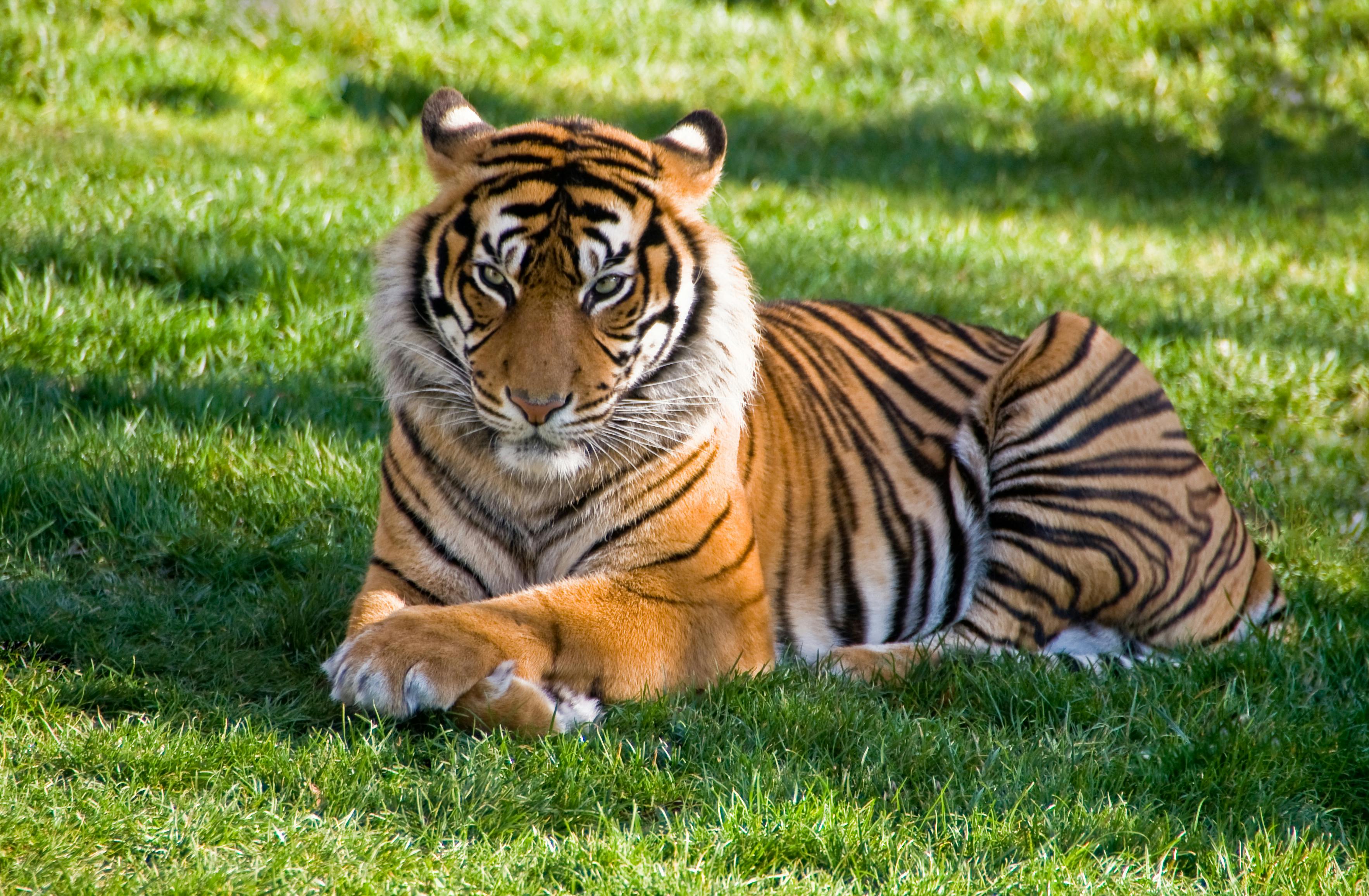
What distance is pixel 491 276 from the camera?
3.24m

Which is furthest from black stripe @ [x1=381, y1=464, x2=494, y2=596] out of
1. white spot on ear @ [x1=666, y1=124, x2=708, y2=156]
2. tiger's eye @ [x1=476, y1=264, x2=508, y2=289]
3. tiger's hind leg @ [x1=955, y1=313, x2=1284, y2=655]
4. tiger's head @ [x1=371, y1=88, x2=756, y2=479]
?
tiger's hind leg @ [x1=955, y1=313, x2=1284, y2=655]

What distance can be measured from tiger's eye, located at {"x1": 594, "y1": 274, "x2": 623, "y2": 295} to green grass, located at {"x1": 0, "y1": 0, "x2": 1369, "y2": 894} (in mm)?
1033

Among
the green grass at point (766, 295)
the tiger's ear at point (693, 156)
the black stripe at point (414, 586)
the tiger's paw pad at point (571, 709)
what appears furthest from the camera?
the tiger's ear at point (693, 156)

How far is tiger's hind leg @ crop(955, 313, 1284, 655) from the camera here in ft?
12.9

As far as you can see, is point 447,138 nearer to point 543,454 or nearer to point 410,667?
point 543,454

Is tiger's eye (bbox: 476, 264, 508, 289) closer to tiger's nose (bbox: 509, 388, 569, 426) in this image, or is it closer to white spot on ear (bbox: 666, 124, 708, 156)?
tiger's nose (bbox: 509, 388, 569, 426)

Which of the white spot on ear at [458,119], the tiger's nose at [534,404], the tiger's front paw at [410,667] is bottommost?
the tiger's front paw at [410,667]

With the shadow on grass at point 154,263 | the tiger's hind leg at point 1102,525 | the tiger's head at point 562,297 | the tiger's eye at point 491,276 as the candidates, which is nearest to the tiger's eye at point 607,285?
the tiger's head at point 562,297

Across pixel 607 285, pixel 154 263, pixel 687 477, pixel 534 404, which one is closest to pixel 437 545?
pixel 534 404

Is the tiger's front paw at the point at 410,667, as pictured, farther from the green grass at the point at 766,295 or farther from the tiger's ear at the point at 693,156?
the tiger's ear at the point at 693,156

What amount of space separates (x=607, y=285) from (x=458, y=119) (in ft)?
2.38

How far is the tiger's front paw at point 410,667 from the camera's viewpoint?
288 cm

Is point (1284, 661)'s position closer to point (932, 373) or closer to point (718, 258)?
point (932, 373)

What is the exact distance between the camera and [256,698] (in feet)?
10.8
